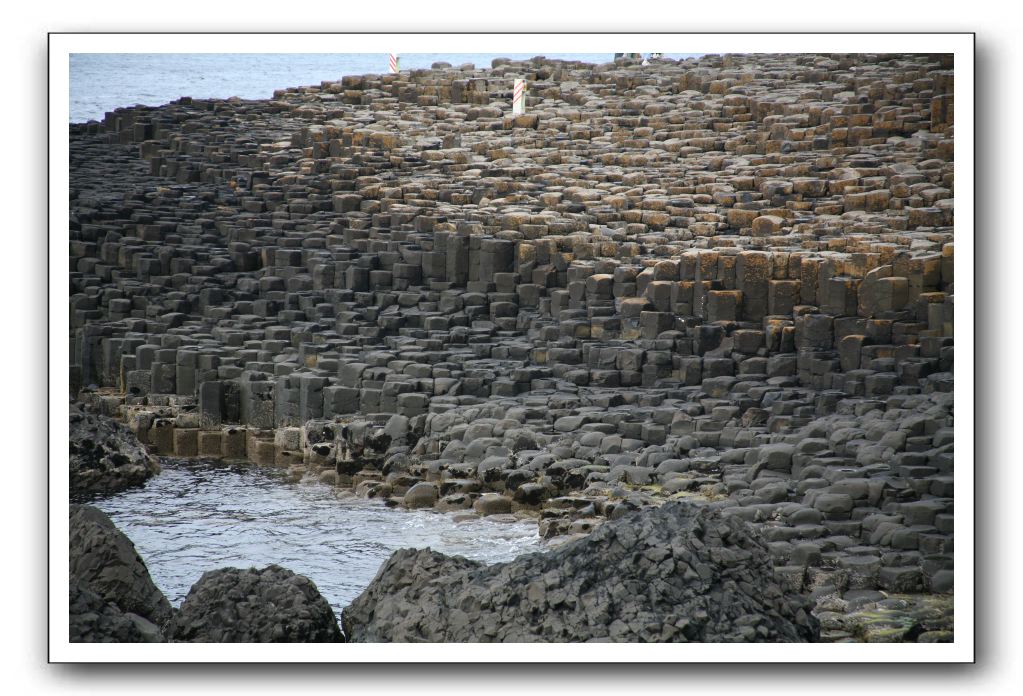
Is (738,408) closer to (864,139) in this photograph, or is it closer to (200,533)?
(864,139)

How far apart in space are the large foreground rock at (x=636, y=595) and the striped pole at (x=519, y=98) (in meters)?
4.30

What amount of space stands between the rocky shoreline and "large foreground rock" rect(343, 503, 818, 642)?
1.06ft

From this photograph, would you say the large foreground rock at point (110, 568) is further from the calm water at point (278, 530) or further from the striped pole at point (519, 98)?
the striped pole at point (519, 98)

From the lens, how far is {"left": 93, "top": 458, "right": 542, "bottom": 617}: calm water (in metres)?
9.70

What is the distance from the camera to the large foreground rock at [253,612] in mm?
8977

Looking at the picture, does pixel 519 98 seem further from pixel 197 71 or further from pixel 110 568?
pixel 110 568

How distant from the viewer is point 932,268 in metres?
9.90

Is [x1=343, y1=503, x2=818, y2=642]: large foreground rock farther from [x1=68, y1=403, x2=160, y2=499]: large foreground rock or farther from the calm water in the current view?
[x1=68, y1=403, x2=160, y2=499]: large foreground rock

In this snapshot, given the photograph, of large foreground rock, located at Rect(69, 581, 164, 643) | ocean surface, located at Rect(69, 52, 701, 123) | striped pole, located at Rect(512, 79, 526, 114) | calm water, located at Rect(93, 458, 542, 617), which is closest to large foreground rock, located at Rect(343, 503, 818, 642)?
calm water, located at Rect(93, 458, 542, 617)

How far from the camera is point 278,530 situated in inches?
406

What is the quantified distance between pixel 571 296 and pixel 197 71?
4.32m

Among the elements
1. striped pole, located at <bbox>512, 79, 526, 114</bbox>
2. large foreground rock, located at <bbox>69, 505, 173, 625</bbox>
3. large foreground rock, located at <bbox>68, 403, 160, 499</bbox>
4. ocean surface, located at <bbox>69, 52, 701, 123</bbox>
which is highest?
striped pole, located at <bbox>512, 79, 526, 114</bbox>

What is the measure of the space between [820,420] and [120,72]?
529 cm
